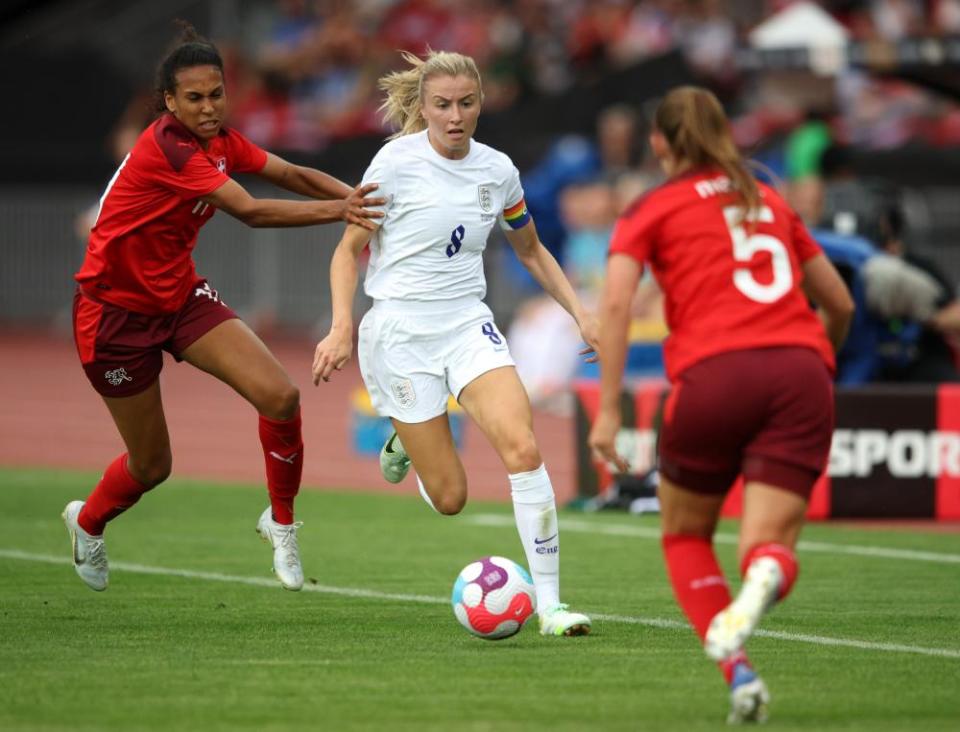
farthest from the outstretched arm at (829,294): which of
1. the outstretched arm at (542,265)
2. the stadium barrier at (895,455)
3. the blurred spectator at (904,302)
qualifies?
the blurred spectator at (904,302)

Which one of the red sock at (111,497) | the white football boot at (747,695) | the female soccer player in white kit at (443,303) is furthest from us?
the red sock at (111,497)

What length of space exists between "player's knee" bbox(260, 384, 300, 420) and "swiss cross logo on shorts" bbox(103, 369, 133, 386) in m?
0.64

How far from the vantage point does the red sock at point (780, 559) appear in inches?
237

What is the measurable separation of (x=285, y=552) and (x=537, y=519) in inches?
60.8

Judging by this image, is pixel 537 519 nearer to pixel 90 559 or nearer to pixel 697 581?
pixel 697 581

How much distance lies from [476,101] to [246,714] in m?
3.05

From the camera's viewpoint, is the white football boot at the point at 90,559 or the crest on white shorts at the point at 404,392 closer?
the crest on white shorts at the point at 404,392

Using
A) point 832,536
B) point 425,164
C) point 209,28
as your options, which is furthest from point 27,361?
point 425,164

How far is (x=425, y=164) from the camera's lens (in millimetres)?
8273

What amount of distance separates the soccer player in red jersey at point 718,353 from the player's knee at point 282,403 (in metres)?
2.79

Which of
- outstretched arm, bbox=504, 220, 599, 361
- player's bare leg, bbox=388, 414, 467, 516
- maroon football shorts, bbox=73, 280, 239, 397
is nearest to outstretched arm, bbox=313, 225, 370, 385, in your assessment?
player's bare leg, bbox=388, 414, 467, 516

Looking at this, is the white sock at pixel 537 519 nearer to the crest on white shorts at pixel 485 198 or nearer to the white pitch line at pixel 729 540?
the crest on white shorts at pixel 485 198

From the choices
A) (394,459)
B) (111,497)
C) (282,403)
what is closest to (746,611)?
(282,403)

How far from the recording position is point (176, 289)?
8.71 meters
